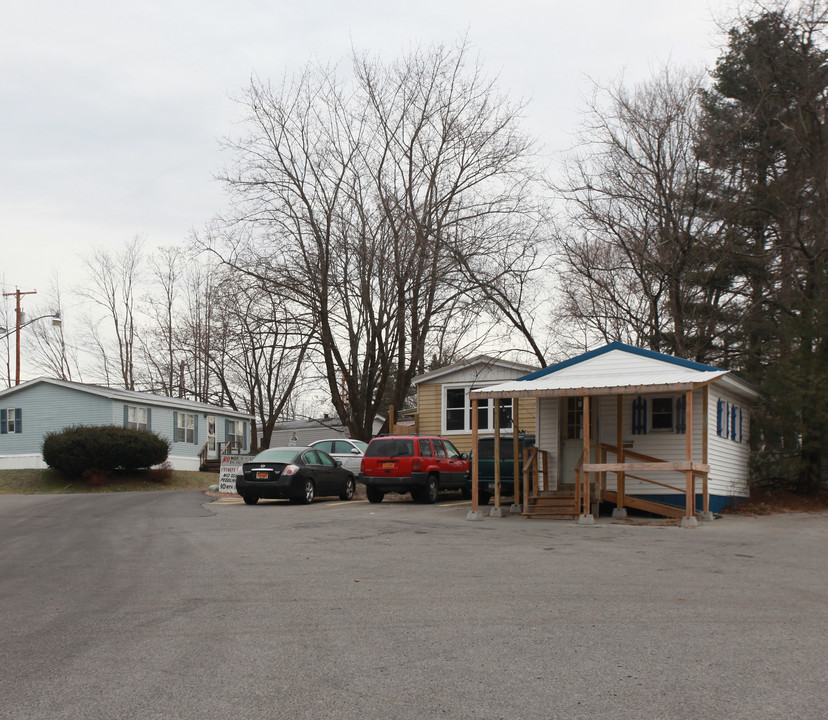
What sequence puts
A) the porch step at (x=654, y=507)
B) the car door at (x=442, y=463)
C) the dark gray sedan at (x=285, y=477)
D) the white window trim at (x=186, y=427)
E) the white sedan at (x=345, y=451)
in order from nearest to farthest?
the porch step at (x=654, y=507) < the dark gray sedan at (x=285, y=477) < the car door at (x=442, y=463) < the white sedan at (x=345, y=451) < the white window trim at (x=186, y=427)

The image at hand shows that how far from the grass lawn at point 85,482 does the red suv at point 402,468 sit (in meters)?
13.5

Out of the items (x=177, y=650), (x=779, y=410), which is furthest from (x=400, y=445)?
(x=177, y=650)

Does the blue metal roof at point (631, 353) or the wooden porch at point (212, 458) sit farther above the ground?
the blue metal roof at point (631, 353)

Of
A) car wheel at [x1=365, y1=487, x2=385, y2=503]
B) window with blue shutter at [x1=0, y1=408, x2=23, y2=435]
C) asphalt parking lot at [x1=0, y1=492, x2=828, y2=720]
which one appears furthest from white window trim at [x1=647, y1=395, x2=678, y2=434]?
window with blue shutter at [x1=0, y1=408, x2=23, y2=435]

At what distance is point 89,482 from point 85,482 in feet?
1.04

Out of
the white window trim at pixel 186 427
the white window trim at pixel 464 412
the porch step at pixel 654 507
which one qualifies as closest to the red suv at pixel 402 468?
the porch step at pixel 654 507

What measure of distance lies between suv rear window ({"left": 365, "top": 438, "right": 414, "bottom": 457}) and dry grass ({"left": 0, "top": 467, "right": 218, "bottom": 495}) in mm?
13702

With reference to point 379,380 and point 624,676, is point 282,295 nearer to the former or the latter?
point 379,380

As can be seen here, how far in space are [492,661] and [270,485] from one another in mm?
16193

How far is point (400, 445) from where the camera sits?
22578 mm

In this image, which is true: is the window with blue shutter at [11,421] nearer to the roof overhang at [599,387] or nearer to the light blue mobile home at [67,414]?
the light blue mobile home at [67,414]

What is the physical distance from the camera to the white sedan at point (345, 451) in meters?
28.3

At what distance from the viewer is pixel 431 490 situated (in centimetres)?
2278

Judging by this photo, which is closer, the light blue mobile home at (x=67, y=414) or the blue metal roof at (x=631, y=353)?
the blue metal roof at (x=631, y=353)
